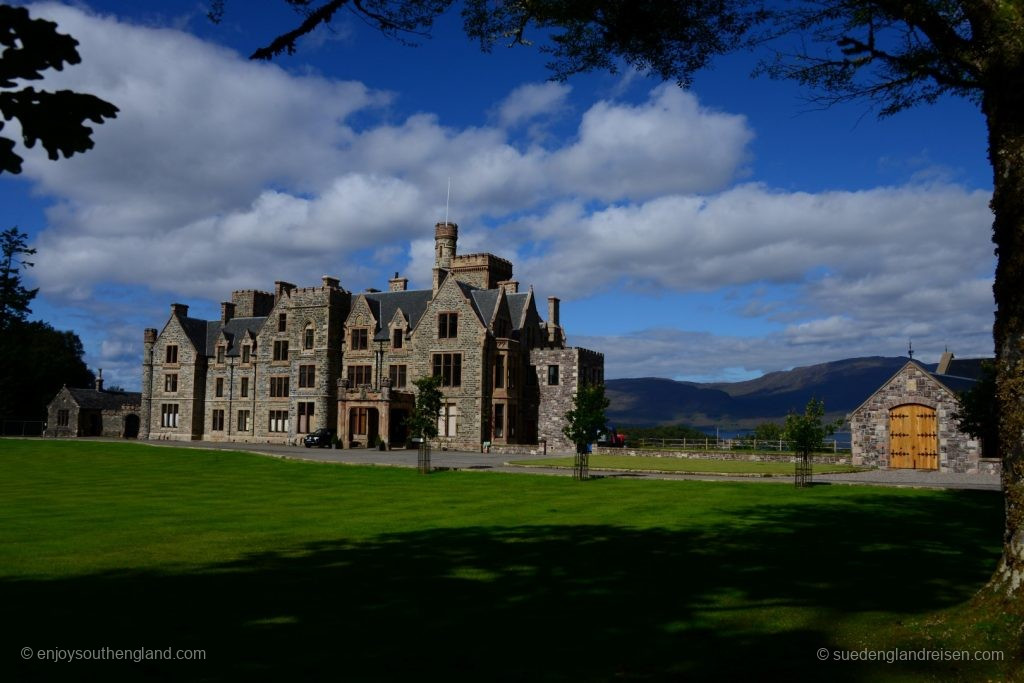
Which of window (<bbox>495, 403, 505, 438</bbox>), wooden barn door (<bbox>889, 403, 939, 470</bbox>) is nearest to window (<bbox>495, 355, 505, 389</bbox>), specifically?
window (<bbox>495, 403, 505, 438</bbox>)

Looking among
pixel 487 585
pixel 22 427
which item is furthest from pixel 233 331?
pixel 487 585

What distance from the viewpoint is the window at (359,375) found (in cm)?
6197

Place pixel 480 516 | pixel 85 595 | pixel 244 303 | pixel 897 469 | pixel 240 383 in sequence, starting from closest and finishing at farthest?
pixel 85 595
pixel 480 516
pixel 897 469
pixel 240 383
pixel 244 303

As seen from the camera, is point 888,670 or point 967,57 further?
point 967,57

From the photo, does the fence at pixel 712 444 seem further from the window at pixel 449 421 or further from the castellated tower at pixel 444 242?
the castellated tower at pixel 444 242

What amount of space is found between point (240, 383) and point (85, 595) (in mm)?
61402

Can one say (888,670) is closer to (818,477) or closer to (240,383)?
(818,477)

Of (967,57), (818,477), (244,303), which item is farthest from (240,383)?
(967,57)

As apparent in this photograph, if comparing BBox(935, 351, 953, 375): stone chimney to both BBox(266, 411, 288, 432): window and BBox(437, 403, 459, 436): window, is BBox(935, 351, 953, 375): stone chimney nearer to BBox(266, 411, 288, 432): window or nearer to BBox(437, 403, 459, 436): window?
BBox(437, 403, 459, 436): window

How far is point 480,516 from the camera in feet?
60.0

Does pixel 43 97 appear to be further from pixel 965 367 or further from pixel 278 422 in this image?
pixel 278 422

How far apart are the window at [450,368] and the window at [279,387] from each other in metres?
15.2

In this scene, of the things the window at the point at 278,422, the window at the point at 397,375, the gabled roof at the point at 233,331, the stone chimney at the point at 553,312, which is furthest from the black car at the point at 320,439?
the stone chimney at the point at 553,312

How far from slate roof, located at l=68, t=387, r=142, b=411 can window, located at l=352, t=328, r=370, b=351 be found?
28980 millimetres
